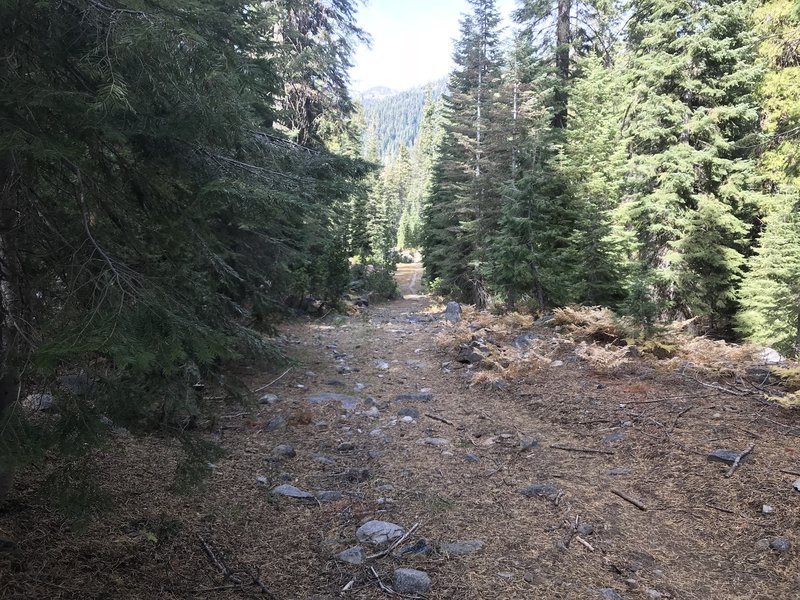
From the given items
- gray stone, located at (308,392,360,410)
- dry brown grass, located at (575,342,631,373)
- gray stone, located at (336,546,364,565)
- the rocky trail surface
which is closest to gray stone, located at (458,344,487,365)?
dry brown grass, located at (575,342,631,373)

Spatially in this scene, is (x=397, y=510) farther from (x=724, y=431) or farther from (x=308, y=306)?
(x=308, y=306)

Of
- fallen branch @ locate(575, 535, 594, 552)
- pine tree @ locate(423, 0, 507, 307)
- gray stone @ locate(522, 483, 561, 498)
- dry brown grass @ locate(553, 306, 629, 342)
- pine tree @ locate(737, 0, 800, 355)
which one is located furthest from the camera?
pine tree @ locate(423, 0, 507, 307)

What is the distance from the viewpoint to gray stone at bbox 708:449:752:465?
197 inches

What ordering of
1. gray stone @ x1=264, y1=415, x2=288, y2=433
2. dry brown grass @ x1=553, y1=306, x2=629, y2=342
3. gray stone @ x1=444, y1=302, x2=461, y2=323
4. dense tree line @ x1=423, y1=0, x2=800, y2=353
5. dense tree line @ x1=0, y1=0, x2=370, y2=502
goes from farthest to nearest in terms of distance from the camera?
gray stone @ x1=444, y1=302, x2=461, y2=323 < dense tree line @ x1=423, y1=0, x2=800, y2=353 < dry brown grass @ x1=553, y1=306, x2=629, y2=342 < gray stone @ x1=264, y1=415, x2=288, y2=433 < dense tree line @ x1=0, y1=0, x2=370, y2=502

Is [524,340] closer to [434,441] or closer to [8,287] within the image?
[434,441]

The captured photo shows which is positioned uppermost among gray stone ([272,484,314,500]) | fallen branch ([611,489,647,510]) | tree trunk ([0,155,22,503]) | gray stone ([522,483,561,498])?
tree trunk ([0,155,22,503])

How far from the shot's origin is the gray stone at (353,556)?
3.74 m

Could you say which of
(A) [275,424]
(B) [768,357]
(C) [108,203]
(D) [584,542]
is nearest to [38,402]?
(C) [108,203]

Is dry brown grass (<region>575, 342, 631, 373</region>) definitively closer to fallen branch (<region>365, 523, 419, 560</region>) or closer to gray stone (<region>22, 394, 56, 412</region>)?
fallen branch (<region>365, 523, 419, 560</region>)

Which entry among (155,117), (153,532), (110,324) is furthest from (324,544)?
(155,117)

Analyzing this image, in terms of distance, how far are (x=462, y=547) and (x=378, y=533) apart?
2.35 ft

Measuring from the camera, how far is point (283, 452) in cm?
579

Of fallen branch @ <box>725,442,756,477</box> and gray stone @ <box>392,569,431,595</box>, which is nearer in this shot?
gray stone @ <box>392,569,431,595</box>

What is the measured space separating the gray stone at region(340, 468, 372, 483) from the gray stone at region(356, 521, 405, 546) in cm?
90
